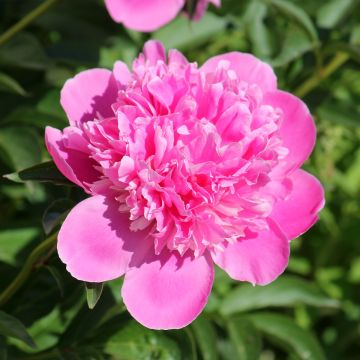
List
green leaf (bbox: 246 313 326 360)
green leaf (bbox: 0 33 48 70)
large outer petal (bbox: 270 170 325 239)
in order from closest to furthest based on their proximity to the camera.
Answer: large outer petal (bbox: 270 170 325 239), green leaf (bbox: 0 33 48 70), green leaf (bbox: 246 313 326 360)

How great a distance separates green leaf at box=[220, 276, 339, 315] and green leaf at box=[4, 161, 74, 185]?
727mm

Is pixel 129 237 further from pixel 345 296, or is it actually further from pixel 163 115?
pixel 345 296

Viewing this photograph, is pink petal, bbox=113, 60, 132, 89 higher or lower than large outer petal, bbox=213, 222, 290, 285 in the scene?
higher

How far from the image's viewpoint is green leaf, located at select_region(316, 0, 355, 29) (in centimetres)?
173

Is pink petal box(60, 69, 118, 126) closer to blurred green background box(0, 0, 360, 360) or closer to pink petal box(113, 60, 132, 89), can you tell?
pink petal box(113, 60, 132, 89)

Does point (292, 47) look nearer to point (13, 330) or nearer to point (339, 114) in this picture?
point (339, 114)

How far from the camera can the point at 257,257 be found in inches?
39.9

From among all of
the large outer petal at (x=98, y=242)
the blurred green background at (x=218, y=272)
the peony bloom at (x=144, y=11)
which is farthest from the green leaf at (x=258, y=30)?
the large outer petal at (x=98, y=242)

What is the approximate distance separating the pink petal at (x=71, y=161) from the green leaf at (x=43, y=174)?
2cm

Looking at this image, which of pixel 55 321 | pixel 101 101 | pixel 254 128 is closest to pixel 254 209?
pixel 254 128

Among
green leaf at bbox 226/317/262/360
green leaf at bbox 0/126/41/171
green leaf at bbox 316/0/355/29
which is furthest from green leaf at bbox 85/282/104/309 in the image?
green leaf at bbox 316/0/355/29

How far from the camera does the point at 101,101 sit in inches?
41.6

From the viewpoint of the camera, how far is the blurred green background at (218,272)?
1.24 metres

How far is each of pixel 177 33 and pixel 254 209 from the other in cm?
78
